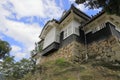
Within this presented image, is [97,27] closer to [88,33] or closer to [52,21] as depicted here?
[88,33]

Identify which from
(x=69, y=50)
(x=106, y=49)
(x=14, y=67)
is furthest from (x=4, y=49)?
(x=106, y=49)

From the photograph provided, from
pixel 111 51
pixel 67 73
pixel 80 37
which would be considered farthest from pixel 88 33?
pixel 67 73

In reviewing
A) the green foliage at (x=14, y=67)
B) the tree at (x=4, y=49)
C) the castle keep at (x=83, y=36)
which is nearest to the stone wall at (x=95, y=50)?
the castle keep at (x=83, y=36)

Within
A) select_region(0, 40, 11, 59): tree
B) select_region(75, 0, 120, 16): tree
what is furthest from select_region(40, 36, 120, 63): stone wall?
select_region(0, 40, 11, 59): tree

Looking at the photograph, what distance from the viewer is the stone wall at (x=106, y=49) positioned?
13998 mm

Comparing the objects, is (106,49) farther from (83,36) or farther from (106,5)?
(106,5)

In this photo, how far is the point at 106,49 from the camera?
14906mm

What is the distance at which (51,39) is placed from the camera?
19.8 metres

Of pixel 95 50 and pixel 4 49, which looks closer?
pixel 95 50

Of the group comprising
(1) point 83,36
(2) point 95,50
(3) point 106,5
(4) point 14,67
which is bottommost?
(4) point 14,67

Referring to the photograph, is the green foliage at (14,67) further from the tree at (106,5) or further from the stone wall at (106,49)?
the tree at (106,5)

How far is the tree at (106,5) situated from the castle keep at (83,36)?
13.0 feet

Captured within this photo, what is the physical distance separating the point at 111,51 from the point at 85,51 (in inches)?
127

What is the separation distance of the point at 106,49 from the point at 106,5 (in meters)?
4.97
